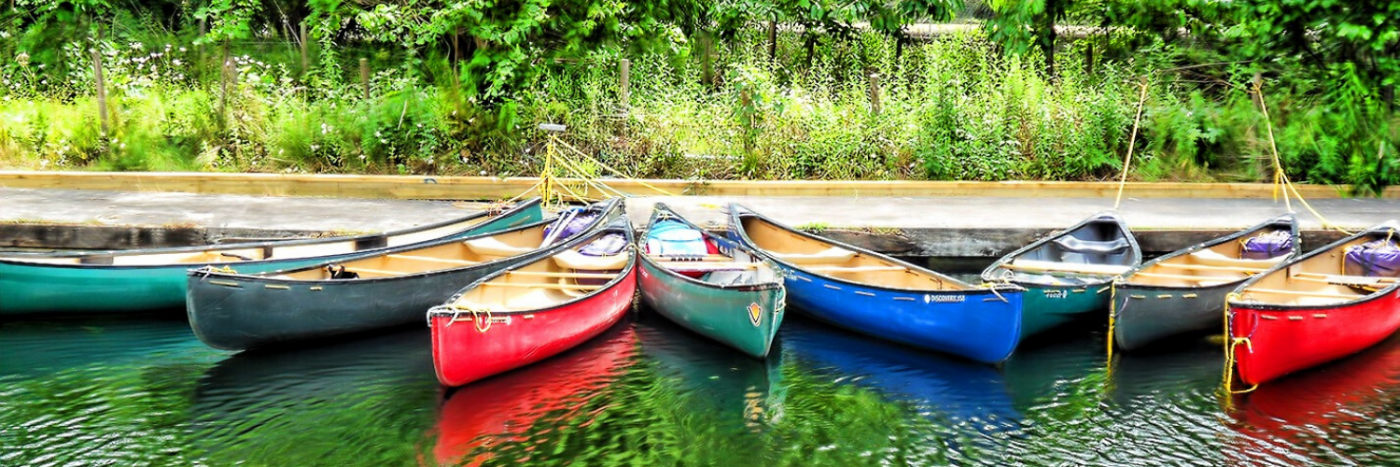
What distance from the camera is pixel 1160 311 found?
10258 mm

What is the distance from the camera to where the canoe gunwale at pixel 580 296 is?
9047mm

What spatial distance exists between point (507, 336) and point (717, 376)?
1860mm

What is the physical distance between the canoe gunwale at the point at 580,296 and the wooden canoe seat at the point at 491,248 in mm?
714

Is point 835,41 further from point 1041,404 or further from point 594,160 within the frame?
point 1041,404

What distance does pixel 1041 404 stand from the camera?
31.6 ft

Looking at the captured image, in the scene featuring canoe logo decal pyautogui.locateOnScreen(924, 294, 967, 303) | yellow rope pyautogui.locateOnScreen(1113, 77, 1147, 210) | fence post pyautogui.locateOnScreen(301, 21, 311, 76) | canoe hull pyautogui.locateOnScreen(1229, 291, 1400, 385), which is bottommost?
canoe hull pyautogui.locateOnScreen(1229, 291, 1400, 385)

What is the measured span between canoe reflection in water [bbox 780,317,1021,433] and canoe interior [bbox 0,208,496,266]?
4.18 meters

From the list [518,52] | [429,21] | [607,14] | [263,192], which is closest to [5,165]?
[263,192]

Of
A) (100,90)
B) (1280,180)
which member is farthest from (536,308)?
(1280,180)

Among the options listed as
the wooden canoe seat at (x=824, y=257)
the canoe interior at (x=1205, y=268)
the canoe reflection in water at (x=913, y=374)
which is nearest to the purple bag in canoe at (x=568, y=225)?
the wooden canoe seat at (x=824, y=257)

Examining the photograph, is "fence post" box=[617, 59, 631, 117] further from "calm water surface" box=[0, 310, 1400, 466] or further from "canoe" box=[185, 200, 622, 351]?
"calm water surface" box=[0, 310, 1400, 466]

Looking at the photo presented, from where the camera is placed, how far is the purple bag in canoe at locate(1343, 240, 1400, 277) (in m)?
11.5

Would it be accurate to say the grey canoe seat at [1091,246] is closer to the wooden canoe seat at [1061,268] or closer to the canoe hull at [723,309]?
the wooden canoe seat at [1061,268]

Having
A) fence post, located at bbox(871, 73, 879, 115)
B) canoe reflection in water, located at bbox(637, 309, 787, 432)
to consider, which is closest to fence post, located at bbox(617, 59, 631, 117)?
fence post, located at bbox(871, 73, 879, 115)
